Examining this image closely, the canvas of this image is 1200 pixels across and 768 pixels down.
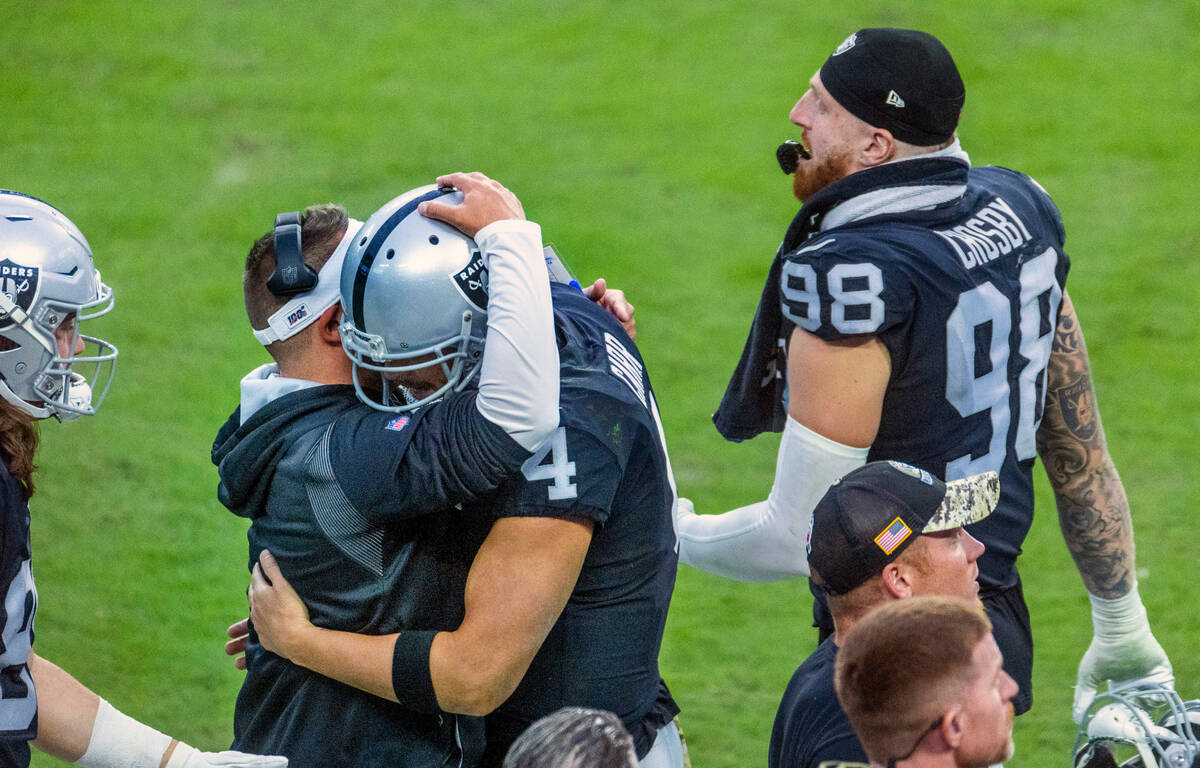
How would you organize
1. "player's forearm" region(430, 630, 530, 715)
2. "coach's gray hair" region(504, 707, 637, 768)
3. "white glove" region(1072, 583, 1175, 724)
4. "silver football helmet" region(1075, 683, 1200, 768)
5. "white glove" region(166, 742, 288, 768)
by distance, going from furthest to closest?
"white glove" region(1072, 583, 1175, 724) < "silver football helmet" region(1075, 683, 1200, 768) < "white glove" region(166, 742, 288, 768) < "player's forearm" region(430, 630, 530, 715) < "coach's gray hair" region(504, 707, 637, 768)

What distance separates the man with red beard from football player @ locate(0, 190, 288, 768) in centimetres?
134

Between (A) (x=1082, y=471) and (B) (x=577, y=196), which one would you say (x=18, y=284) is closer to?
(A) (x=1082, y=471)

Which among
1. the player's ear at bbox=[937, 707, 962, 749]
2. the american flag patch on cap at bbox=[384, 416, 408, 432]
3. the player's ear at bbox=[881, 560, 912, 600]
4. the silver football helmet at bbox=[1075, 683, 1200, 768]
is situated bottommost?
the silver football helmet at bbox=[1075, 683, 1200, 768]

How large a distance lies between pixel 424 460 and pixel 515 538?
219mm

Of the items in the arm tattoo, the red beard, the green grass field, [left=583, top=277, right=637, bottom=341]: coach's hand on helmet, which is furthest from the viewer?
the green grass field

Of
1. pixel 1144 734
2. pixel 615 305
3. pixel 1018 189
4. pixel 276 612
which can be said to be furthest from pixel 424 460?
pixel 1018 189

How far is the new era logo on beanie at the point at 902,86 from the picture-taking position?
3217mm

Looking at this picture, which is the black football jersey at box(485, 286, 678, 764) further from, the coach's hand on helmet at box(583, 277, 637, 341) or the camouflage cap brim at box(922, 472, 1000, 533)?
the camouflage cap brim at box(922, 472, 1000, 533)

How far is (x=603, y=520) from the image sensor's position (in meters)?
2.53

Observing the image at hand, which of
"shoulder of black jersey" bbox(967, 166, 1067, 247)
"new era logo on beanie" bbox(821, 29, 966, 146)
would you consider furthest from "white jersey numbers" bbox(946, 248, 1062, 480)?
"new era logo on beanie" bbox(821, 29, 966, 146)

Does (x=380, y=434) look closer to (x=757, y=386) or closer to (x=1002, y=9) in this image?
(x=757, y=386)

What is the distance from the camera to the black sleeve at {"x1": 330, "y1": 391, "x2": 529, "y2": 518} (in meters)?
2.41

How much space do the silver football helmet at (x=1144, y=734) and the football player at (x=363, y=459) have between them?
4.44ft

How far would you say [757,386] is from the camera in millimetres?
3596
